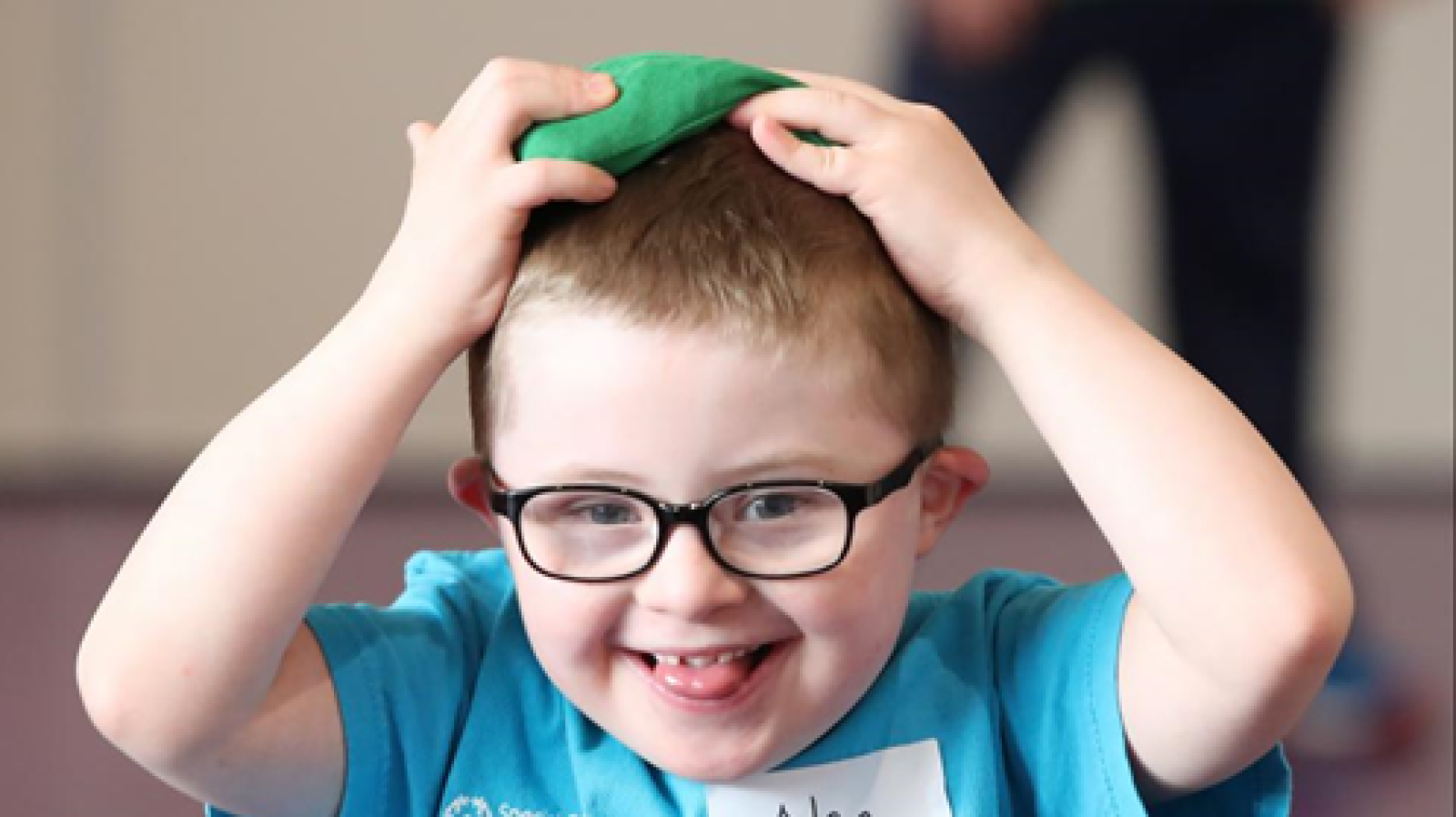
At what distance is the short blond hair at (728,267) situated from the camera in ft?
3.47

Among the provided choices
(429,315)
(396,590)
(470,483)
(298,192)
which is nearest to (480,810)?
(470,483)

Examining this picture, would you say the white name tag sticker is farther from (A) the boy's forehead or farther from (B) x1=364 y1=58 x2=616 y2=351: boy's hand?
(B) x1=364 y1=58 x2=616 y2=351: boy's hand

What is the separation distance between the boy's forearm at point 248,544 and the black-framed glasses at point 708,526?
9 centimetres

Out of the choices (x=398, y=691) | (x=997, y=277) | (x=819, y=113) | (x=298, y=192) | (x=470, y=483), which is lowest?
(x=298, y=192)

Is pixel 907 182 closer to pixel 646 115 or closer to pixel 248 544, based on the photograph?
pixel 646 115

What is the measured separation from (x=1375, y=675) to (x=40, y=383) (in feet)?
8.64

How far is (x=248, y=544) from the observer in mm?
1068

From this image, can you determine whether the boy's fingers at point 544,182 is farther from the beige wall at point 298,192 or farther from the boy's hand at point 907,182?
the beige wall at point 298,192

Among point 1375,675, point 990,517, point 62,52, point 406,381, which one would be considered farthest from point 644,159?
point 62,52

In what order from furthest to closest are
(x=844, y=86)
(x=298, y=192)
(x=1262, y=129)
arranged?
1. (x=298, y=192)
2. (x=1262, y=129)
3. (x=844, y=86)

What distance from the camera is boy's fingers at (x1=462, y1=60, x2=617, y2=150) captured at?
1.06 meters

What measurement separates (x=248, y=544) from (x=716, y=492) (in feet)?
0.86

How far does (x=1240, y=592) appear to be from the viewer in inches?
40.6

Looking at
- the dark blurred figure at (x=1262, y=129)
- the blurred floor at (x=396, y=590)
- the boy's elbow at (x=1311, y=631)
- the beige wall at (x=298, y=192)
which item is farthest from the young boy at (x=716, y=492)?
the beige wall at (x=298, y=192)
